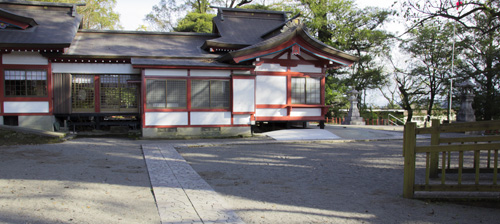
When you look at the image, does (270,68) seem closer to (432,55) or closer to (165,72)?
(165,72)

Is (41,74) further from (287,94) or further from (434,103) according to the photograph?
(434,103)

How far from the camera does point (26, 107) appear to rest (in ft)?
47.8

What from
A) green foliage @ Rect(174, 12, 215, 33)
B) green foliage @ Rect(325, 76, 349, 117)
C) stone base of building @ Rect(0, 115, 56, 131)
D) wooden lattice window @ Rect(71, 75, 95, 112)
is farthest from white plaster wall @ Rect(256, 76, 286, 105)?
green foliage @ Rect(325, 76, 349, 117)

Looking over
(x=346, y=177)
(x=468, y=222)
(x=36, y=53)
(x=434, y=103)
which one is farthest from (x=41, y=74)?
(x=434, y=103)

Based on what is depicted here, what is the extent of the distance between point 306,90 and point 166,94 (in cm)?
698

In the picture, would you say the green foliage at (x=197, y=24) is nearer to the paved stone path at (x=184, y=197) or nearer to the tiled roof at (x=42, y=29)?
the tiled roof at (x=42, y=29)

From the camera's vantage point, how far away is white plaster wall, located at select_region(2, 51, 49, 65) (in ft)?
47.1

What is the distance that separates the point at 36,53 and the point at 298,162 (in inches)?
508

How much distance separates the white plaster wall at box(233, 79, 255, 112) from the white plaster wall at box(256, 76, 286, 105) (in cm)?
94

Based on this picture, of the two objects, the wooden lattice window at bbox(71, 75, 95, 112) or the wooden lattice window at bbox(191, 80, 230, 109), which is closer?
the wooden lattice window at bbox(191, 80, 230, 109)

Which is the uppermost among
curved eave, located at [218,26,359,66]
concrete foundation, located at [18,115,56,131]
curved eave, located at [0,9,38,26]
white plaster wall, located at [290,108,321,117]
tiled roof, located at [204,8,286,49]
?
tiled roof, located at [204,8,286,49]

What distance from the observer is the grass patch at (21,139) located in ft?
38.5

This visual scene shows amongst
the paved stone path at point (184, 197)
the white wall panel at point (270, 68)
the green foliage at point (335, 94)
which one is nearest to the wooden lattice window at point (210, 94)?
the white wall panel at point (270, 68)

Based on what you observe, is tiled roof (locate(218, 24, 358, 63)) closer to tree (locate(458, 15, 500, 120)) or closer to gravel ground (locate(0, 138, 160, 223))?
gravel ground (locate(0, 138, 160, 223))
